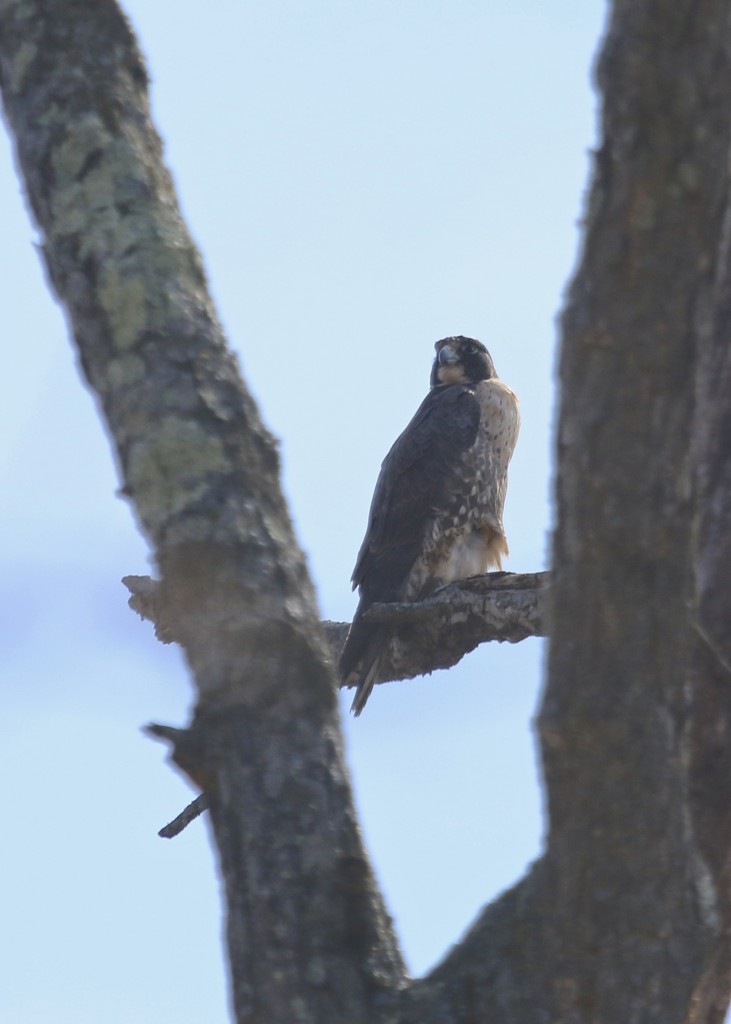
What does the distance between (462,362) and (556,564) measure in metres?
6.29

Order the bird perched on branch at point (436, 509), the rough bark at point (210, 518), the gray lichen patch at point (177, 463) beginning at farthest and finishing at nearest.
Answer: the bird perched on branch at point (436, 509)
the gray lichen patch at point (177, 463)
the rough bark at point (210, 518)

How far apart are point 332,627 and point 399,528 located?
92 centimetres

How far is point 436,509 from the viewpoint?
7.18 meters

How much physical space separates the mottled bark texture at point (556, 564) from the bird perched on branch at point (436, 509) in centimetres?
453

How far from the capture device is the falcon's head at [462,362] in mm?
8203

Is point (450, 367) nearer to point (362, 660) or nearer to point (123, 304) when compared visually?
point (362, 660)

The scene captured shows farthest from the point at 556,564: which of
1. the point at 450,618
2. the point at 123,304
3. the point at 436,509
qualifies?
the point at 436,509

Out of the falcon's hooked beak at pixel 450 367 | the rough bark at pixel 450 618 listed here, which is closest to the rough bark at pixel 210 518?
the rough bark at pixel 450 618

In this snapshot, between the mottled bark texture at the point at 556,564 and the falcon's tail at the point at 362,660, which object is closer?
the mottled bark texture at the point at 556,564

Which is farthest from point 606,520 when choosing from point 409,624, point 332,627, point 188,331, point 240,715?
point 332,627

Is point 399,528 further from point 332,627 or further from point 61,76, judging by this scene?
point 61,76

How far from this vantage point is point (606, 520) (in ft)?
6.44

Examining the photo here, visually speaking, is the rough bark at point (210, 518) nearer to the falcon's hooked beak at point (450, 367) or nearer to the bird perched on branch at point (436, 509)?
the bird perched on branch at point (436, 509)

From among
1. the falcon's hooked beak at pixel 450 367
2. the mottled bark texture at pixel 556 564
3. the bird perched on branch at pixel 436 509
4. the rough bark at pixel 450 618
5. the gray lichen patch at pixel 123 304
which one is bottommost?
the mottled bark texture at pixel 556 564
